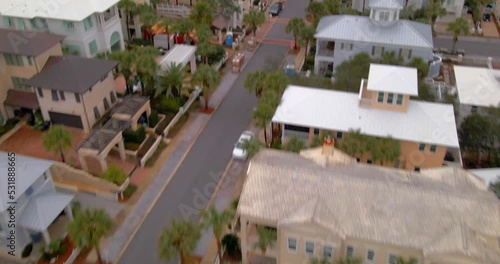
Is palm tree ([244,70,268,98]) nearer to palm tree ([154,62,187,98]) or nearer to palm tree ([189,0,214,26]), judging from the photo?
palm tree ([154,62,187,98])

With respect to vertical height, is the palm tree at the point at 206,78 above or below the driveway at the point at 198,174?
above

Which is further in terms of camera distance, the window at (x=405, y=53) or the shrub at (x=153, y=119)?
the window at (x=405, y=53)

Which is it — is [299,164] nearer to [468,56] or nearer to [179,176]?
[179,176]

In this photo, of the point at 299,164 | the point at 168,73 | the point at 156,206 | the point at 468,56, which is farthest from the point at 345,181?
the point at 468,56

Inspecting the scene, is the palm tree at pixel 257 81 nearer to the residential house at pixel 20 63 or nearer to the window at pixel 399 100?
the window at pixel 399 100

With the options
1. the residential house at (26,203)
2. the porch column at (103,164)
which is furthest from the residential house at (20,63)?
the residential house at (26,203)

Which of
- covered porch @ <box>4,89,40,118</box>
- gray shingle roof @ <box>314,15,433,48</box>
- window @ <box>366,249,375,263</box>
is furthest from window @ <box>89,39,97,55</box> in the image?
window @ <box>366,249,375,263</box>
